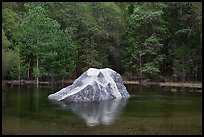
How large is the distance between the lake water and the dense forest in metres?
Result: 15.1

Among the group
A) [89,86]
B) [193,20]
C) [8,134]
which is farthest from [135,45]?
[8,134]

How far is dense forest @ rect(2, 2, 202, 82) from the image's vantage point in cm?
4372

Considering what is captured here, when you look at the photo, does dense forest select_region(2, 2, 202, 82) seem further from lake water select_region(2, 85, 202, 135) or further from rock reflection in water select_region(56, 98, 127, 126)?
rock reflection in water select_region(56, 98, 127, 126)

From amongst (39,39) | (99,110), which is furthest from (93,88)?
(39,39)

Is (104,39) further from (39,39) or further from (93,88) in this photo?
(93,88)

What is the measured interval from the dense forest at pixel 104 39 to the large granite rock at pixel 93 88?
13953 millimetres

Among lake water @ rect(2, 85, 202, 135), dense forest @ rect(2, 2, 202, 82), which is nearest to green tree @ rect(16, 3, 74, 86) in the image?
dense forest @ rect(2, 2, 202, 82)

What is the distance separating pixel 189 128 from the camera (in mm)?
17484

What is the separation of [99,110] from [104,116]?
2.59m

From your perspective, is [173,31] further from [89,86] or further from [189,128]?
[189,128]

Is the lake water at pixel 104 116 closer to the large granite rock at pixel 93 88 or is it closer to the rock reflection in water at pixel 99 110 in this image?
the rock reflection in water at pixel 99 110

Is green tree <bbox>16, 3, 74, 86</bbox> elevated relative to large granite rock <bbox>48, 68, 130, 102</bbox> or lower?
elevated

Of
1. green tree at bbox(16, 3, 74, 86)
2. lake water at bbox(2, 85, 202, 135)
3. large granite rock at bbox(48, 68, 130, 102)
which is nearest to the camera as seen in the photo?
lake water at bbox(2, 85, 202, 135)

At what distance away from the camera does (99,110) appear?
23375 mm
